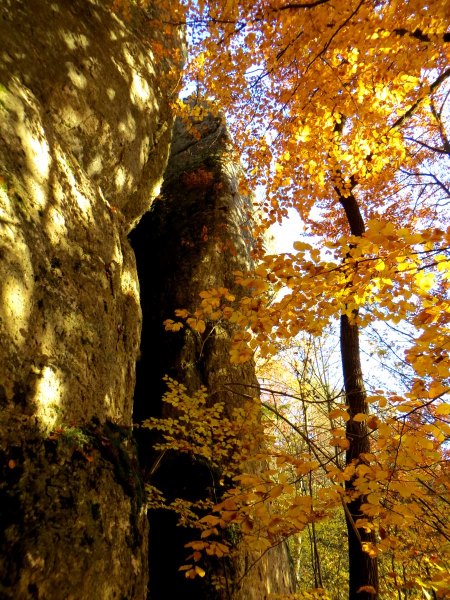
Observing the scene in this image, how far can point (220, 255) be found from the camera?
9.96 m

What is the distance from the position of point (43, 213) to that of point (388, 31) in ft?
19.6

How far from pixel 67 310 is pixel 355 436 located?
14.9 ft

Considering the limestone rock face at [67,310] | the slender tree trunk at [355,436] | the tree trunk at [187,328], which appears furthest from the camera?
the tree trunk at [187,328]

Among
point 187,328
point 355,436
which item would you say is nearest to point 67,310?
point 355,436

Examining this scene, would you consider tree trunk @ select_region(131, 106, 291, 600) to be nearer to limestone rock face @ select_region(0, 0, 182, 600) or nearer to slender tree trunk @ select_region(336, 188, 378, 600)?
slender tree trunk @ select_region(336, 188, 378, 600)

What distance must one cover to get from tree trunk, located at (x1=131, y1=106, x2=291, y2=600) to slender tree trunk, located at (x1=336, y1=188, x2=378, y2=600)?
1.78 metres

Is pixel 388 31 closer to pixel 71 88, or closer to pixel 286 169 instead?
pixel 286 169

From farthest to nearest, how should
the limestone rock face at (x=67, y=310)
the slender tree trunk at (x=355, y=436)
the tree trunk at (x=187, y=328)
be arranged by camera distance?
the tree trunk at (x=187, y=328) → the slender tree trunk at (x=355, y=436) → the limestone rock face at (x=67, y=310)

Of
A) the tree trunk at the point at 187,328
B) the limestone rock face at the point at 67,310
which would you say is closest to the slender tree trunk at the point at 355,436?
the tree trunk at the point at 187,328

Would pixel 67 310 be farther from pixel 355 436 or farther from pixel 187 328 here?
pixel 187 328

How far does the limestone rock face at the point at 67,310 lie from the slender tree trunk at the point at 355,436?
2.96 meters

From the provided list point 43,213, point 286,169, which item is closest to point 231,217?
point 286,169

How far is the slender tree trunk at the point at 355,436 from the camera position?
5391 millimetres

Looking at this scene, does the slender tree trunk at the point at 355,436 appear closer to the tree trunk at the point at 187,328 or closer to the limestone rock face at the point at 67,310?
the tree trunk at the point at 187,328
